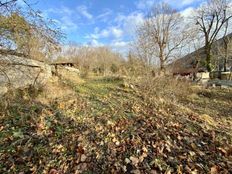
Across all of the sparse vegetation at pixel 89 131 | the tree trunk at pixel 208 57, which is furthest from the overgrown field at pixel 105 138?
the tree trunk at pixel 208 57

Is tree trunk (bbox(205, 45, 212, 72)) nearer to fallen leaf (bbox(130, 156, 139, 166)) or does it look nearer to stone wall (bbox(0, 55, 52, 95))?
stone wall (bbox(0, 55, 52, 95))

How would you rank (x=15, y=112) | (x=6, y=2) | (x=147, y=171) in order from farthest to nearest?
(x=15, y=112)
(x=6, y=2)
(x=147, y=171)

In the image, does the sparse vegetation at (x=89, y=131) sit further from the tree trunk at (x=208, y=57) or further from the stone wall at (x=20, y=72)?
the tree trunk at (x=208, y=57)

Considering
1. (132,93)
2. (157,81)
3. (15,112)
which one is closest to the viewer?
(15,112)

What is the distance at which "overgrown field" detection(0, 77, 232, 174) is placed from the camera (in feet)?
10.9

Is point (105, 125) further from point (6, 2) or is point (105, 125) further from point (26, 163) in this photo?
point (6, 2)

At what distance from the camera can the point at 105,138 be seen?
13.3 feet

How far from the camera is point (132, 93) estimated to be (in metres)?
7.81

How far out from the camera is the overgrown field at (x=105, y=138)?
131 inches

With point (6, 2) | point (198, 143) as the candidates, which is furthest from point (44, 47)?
point (198, 143)

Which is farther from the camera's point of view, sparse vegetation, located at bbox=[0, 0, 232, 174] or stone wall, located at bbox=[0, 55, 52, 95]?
stone wall, located at bbox=[0, 55, 52, 95]

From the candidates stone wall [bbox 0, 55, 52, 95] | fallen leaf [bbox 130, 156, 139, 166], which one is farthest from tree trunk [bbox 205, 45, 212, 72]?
fallen leaf [bbox 130, 156, 139, 166]

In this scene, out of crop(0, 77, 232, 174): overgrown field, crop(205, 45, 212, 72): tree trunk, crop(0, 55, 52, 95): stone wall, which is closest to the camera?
crop(0, 77, 232, 174): overgrown field

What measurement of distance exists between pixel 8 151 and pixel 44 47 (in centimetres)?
257
